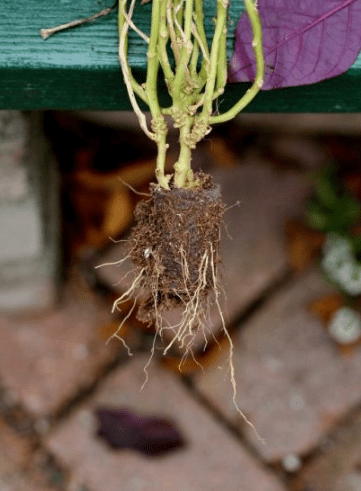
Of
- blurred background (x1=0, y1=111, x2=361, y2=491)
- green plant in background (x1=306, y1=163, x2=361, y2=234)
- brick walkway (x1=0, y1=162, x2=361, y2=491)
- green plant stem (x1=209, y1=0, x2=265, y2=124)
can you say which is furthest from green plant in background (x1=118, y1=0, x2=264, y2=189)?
green plant in background (x1=306, y1=163, x2=361, y2=234)

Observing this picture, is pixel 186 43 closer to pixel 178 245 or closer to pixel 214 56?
pixel 214 56

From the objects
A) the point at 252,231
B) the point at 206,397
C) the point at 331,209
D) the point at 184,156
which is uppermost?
the point at 184,156

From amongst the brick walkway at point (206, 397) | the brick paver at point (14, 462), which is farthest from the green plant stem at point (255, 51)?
the brick paver at point (14, 462)

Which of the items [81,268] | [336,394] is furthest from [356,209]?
[81,268]

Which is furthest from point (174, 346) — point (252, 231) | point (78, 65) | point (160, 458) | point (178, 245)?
point (78, 65)

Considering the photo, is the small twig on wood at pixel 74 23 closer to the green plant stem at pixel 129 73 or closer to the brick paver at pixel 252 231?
the green plant stem at pixel 129 73

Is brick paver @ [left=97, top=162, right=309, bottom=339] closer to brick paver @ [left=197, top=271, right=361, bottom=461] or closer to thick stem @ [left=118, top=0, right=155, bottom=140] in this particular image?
brick paver @ [left=197, top=271, right=361, bottom=461]

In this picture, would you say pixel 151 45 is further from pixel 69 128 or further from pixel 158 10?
pixel 69 128
